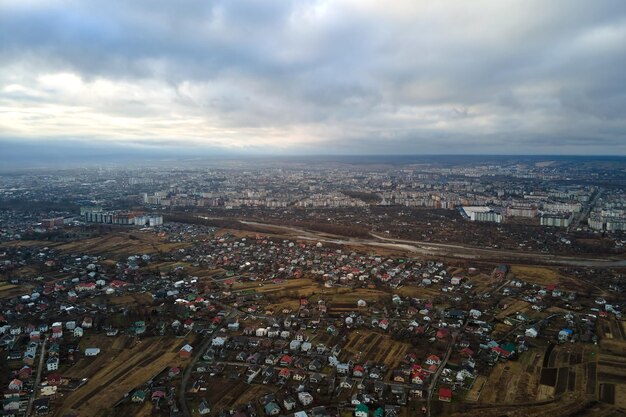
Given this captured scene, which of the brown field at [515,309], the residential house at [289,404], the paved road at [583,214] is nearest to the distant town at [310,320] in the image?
the residential house at [289,404]

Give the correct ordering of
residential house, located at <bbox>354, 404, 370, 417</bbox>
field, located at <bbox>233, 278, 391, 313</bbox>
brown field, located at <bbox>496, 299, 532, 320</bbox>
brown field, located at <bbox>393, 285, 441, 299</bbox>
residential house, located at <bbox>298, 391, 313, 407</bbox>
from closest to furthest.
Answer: residential house, located at <bbox>354, 404, 370, 417</bbox>
residential house, located at <bbox>298, 391, 313, 407</bbox>
brown field, located at <bbox>496, 299, 532, 320</bbox>
field, located at <bbox>233, 278, 391, 313</bbox>
brown field, located at <bbox>393, 285, 441, 299</bbox>

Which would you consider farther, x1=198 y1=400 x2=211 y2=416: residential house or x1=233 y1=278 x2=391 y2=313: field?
x1=233 y1=278 x2=391 y2=313: field

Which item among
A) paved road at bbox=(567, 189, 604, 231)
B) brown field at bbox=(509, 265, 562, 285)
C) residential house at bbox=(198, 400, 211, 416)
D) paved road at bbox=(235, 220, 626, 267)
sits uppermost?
paved road at bbox=(567, 189, 604, 231)

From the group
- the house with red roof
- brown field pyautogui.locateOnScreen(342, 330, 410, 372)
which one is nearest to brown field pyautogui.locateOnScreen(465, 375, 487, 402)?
the house with red roof

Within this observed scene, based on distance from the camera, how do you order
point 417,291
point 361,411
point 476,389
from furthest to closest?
point 417,291, point 476,389, point 361,411

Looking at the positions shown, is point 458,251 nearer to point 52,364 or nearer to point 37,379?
point 52,364

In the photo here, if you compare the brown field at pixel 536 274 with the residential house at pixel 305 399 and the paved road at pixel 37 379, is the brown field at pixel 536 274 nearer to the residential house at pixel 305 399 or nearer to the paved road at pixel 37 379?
the residential house at pixel 305 399

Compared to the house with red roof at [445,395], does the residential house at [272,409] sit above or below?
below

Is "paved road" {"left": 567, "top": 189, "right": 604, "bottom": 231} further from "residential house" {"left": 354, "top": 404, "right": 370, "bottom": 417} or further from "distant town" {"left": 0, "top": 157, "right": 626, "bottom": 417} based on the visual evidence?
"residential house" {"left": 354, "top": 404, "right": 370, "bottom": 417}

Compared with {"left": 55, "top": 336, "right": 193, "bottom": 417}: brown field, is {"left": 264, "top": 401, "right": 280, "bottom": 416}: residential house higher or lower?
higher

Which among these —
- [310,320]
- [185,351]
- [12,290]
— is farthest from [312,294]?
[12,290]
